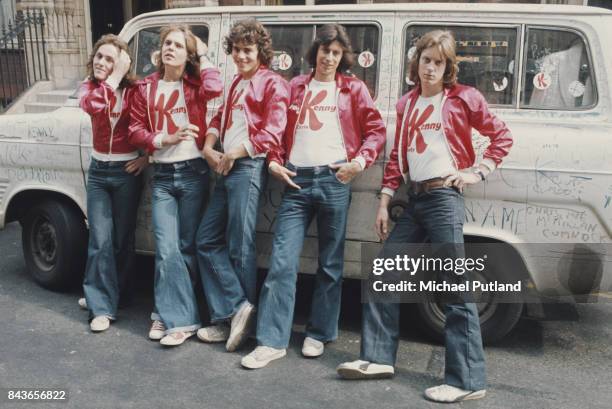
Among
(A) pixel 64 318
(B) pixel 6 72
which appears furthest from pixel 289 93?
(B) pixel 6 72

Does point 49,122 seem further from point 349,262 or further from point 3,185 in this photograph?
point 349,262

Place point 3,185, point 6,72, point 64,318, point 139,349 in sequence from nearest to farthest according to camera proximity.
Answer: point 139,349, point 64,318, point 3,185, point 6,72

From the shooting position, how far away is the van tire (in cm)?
402

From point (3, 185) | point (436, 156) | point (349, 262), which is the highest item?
point (436, 156)

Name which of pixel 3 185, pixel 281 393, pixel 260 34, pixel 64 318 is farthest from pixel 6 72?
pixel 281 393

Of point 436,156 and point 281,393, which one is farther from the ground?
point 436,156

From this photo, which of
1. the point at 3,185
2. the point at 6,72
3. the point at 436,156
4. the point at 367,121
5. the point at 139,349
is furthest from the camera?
the point at 6,72

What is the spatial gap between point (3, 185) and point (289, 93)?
2612 mm

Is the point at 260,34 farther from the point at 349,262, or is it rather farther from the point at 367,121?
the point at 349,262

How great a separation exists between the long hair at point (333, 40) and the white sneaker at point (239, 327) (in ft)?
5.30

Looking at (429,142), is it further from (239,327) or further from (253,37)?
(239,327)

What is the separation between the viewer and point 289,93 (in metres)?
3.93

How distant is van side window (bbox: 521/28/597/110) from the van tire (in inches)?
50.3

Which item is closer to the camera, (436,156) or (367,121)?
(436,156)
